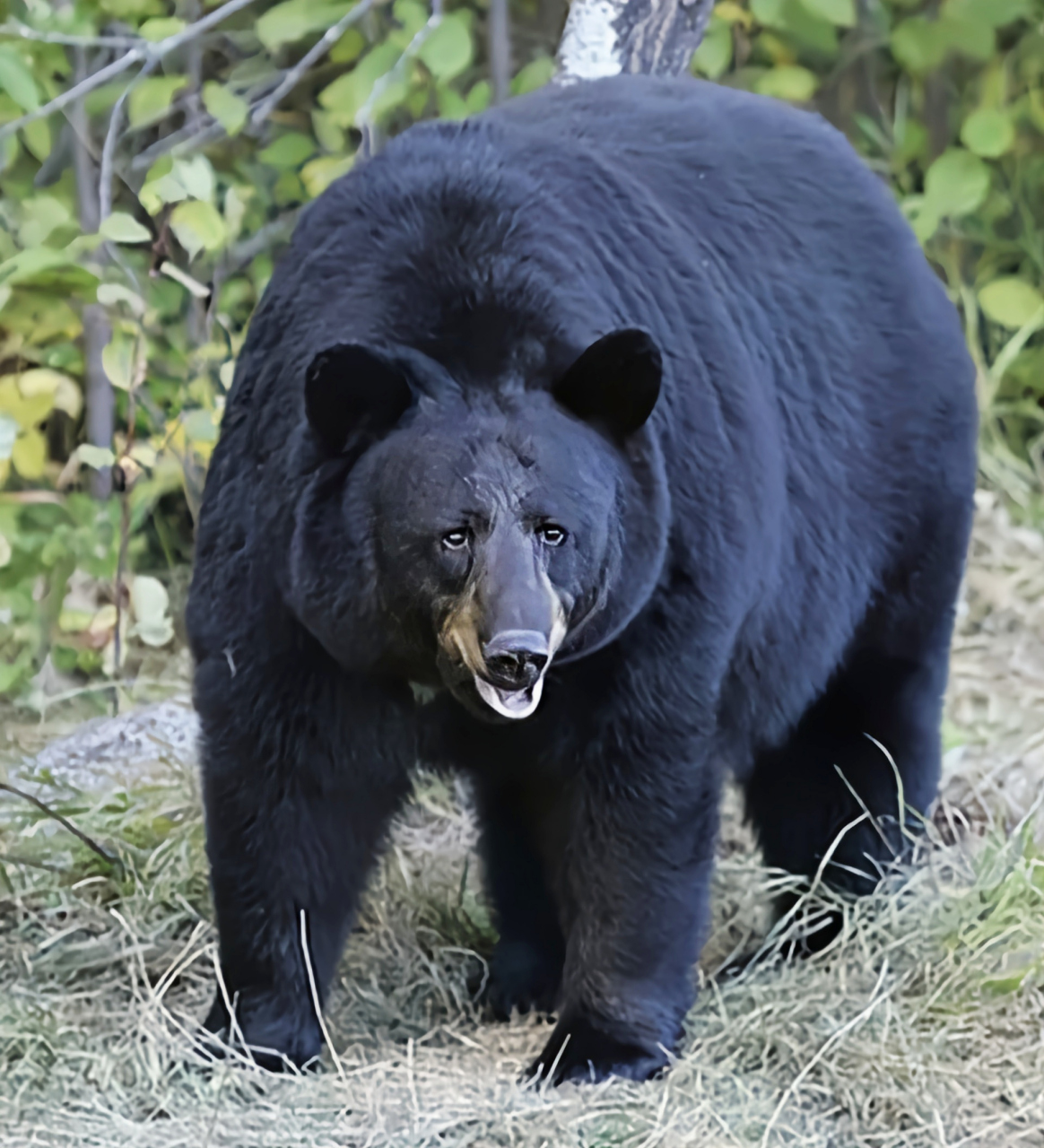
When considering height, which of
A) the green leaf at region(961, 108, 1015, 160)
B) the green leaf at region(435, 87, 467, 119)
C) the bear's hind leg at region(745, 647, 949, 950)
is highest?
the green leaf at region(435, 87, 467, 119)

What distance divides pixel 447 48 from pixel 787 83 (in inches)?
70.8

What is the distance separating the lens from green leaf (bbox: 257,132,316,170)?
5.61 metres

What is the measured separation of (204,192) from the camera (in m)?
4.44

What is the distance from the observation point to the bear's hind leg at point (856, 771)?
386 centimetres

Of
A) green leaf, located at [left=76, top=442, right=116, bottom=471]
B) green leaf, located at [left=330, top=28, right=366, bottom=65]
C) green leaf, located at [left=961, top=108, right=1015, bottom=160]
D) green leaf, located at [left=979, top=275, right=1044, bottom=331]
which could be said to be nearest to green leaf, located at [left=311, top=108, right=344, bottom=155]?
green leaf, located at [left=330, top=28, right=366, bottom=65]

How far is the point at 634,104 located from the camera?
135 inches

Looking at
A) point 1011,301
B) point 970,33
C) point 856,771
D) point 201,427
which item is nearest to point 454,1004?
point 856,771

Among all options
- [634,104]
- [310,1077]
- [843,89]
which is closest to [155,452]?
[634,104]

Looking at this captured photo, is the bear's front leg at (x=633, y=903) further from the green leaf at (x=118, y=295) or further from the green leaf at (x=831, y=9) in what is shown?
the green leaf at (x=831, y=9)

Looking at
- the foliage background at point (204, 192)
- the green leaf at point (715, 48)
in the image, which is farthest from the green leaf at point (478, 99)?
the green leaf at point (715, 48)

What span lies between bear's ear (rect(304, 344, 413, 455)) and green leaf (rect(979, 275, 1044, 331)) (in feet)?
14.1

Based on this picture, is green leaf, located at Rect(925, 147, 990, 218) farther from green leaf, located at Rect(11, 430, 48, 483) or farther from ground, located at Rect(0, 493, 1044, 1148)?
green leaf, located at Rect(11, 430, 48, 483)

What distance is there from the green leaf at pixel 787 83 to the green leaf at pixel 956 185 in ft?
1.85

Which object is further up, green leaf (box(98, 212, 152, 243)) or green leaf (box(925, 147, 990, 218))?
green leaf (box(98, 212, 152, 243))
